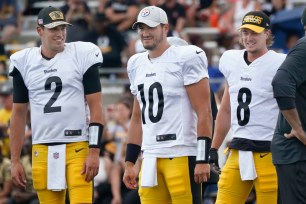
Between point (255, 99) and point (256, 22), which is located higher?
point (256, 22)

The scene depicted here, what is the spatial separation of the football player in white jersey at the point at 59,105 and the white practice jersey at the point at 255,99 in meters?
1.21

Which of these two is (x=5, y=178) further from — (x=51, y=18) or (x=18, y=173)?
(x=51, y=18)

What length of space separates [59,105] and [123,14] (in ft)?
30.4

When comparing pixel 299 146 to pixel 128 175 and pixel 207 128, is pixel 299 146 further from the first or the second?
pixel 128 175

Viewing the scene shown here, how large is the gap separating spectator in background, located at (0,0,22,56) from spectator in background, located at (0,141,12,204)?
19.6ft

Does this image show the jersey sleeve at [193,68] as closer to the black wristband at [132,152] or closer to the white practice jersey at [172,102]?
the white practice jersey at [172,102]

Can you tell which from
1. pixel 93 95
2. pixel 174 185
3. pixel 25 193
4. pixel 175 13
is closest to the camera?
pixel 174 185

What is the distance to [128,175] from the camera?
8930 millimetres

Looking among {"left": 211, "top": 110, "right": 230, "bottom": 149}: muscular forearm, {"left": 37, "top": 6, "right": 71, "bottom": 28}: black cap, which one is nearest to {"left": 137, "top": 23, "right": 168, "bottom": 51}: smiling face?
{"left": 37, "top": 6, "right": 71, "bottom": 28}: black cap

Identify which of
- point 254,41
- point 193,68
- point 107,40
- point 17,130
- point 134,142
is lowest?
point 134,142

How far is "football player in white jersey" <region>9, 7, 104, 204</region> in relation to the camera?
29.6 ft

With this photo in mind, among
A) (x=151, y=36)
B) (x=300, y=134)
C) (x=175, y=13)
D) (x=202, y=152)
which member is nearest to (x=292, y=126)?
(x=300, y=134)

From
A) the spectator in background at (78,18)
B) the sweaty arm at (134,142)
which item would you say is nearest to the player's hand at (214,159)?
the sweaty arm at (134,142)

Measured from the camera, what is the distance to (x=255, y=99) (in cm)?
923
